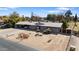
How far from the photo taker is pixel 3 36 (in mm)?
3449

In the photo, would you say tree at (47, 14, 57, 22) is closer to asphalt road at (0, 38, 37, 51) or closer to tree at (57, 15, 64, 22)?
tree at (57, 15, 64, 22)

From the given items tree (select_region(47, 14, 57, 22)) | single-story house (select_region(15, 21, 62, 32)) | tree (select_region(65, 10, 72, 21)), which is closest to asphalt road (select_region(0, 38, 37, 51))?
single-story house (select_region(15, 21, 62, 32))

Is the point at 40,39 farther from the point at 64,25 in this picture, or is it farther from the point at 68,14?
the point at 68,14

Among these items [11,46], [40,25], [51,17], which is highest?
[51,17]

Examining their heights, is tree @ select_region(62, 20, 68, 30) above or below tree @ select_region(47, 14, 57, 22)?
below

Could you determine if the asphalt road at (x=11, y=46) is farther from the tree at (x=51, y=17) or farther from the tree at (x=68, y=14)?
the tree at (x=68, y=14)

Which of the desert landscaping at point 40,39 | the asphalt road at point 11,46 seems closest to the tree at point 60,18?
the desert landscaping at point 40,39

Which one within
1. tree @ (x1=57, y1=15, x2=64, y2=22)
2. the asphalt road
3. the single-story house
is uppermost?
tree @ (x1=57, y1=15, x2=64, y2=22)

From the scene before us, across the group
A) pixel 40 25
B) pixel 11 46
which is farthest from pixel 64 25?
pixel 11 46

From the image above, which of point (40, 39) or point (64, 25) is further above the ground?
point (64, 25)

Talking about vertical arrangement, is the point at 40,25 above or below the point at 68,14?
below
